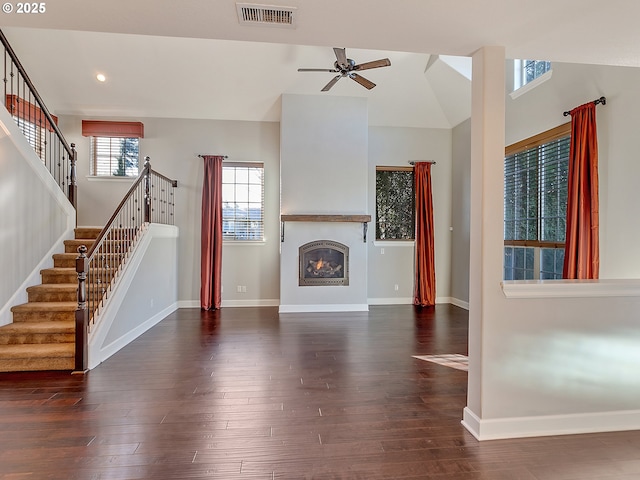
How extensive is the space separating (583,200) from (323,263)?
155 inches

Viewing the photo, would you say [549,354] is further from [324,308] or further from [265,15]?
[324,308]

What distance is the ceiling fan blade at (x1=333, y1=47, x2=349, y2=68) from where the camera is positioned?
4168 millimetres

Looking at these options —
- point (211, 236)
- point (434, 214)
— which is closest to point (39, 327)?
point (211, 236)

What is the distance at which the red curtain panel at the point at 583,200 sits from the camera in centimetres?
373

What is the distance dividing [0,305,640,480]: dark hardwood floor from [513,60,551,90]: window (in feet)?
12.9

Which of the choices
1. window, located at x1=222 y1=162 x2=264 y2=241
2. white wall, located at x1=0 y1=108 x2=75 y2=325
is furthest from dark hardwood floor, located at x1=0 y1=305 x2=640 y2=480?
window, located at x1=222 y1=162 x2=264 y2=241

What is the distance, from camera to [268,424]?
2494 mm

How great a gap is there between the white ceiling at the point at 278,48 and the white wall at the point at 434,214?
0.29 metres

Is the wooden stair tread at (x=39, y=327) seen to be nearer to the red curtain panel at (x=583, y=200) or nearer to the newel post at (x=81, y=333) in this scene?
the newel post at (x=81, y=333)

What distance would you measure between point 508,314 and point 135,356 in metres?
3.79

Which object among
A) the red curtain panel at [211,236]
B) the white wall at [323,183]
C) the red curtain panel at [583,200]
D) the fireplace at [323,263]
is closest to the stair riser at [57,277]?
the red curtain panel at [211,236]

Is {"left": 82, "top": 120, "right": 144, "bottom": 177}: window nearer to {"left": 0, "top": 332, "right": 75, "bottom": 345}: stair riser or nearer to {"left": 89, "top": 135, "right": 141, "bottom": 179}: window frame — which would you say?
{"left": 89, "top": 135, "right": 141, "bottom": 179}: window frame

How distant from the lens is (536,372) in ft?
7.84

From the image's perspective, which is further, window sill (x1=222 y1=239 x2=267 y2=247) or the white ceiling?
window sill (x1=222 y1=239 x2=267 y2=247)
